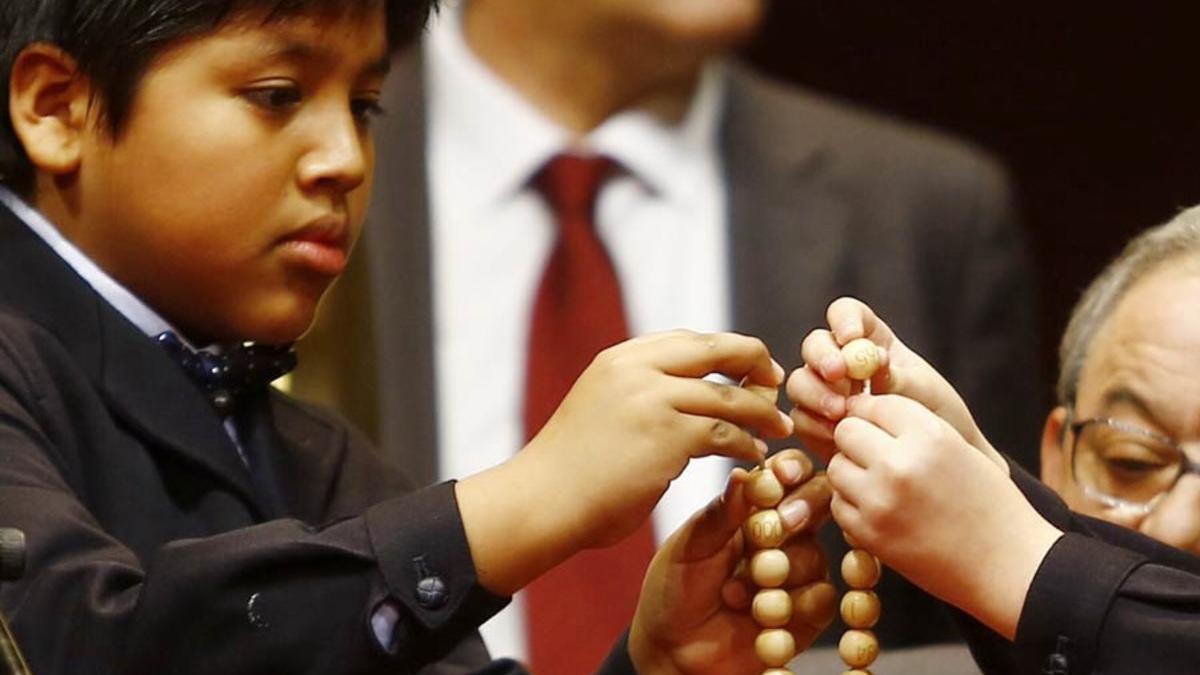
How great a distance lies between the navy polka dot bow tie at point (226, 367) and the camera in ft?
4.21

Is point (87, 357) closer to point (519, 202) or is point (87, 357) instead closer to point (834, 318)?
point (834, 318)

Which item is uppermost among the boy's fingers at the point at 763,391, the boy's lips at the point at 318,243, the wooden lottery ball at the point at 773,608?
the boy's lips at the point at 318,243

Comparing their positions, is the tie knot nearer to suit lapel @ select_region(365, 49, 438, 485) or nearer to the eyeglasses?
suit lapel @ select_region(365, 49, 438, 485)

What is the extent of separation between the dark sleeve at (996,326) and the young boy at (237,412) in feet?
2.64

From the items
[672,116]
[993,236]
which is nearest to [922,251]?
[993,236]

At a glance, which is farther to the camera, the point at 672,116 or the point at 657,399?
the point at 672,116

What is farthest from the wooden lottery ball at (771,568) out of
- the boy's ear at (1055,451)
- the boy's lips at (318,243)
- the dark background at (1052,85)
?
the dark background at (1052,85)

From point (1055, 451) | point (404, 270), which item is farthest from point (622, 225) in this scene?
point (1055, 451)

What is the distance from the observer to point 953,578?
111 centimetres

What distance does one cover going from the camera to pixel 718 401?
1.13 metres

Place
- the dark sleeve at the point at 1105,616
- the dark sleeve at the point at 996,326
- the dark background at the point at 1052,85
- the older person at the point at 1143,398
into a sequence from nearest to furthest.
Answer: the dark sleeve at the point at 1105,616 < the older person at the point at 1143,398 < the dark sleeve at the point at 996,326 < the dark background at the point at 1052,85

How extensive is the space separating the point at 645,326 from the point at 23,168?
843 mm

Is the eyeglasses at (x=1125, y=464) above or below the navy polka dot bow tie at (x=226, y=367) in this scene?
below

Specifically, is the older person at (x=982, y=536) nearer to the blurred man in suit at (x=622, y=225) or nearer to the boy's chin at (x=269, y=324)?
the boy's chin at (x=269, y=324)
